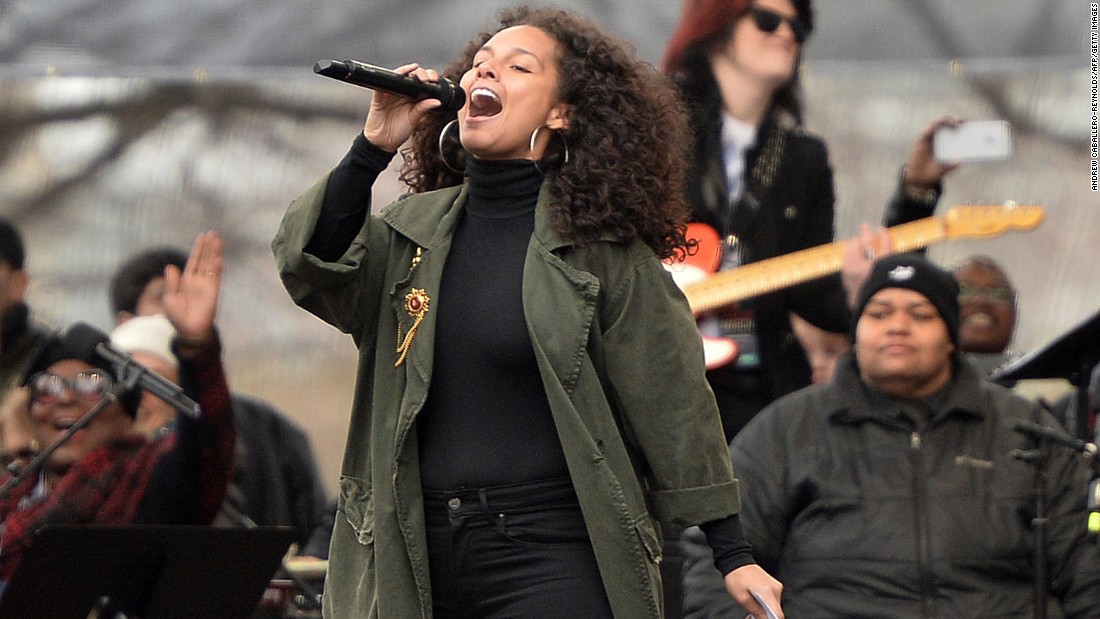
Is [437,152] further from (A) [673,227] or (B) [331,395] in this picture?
(B) [331,395]

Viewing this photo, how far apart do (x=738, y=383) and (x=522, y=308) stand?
2827 millimetres

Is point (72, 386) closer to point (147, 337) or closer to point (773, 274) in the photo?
point (147, 337)

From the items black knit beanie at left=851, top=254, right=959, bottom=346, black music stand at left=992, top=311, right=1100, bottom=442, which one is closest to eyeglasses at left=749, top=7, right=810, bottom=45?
black knit beanie at left=851, top=254, right=959, bottom=346

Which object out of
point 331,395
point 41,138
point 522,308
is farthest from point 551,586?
point 41,138

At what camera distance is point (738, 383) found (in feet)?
18.4

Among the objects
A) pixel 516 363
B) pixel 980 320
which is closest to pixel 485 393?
pixel 516 363


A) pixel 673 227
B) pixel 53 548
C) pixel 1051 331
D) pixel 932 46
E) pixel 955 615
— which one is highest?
pixel 932 46

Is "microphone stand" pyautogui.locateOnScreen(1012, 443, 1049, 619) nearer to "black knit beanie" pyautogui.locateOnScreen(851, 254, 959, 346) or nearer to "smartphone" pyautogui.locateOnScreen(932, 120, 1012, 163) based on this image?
"black knit beanie" pyautogui.locateOnScreen(851, 254, 959, 346)

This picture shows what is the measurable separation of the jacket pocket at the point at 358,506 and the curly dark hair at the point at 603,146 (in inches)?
22.7

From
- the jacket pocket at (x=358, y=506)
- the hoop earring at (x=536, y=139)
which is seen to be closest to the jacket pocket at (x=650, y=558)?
the jacket pocket at (x=358, y=506)

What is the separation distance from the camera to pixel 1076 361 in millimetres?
4691

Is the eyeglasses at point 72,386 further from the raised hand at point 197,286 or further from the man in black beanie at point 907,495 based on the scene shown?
the man in black beanie at point 907,495

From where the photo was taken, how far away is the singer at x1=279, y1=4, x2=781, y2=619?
282 centimetres

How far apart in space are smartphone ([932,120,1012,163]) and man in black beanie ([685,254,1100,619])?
0.78 m
